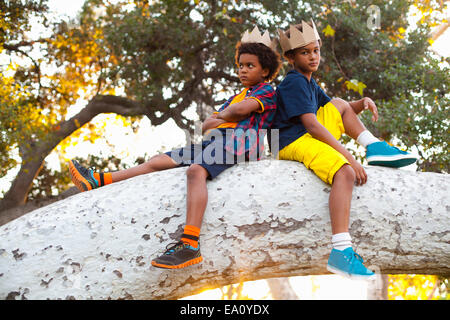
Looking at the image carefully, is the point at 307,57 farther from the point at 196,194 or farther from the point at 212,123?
the point at 196,194

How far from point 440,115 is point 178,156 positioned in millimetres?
3542

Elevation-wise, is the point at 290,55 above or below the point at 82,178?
above

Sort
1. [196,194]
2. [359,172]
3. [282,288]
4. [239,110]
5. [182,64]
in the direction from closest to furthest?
1. [196,194]
2. [359,172]
3. [239,110]
4. [182,64]
5. [282,288]

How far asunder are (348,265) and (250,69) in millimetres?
1347

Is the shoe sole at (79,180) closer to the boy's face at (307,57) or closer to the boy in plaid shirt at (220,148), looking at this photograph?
the boy in plaid shirt at (220,148)

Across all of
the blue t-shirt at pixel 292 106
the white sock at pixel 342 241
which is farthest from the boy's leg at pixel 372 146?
the white sock at pixel 342 241

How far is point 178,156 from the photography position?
2.74 metres

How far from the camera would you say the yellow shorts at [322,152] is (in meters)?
2.29

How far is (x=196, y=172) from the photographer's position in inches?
90.6

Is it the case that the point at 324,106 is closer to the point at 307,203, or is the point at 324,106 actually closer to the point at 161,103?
the point at 307,203

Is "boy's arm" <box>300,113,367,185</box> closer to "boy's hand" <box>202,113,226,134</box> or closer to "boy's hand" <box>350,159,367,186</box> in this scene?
"boy's hand" <box>350,159,367,186</box>

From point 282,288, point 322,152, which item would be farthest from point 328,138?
point 282,288

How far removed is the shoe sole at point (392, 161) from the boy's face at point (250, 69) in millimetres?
887

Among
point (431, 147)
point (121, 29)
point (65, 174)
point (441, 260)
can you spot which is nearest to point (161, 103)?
point (121, 29)
